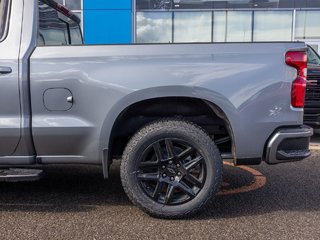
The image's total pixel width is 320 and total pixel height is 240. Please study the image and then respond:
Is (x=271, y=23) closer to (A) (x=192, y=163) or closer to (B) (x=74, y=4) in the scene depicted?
(B) (x=74, y=4)

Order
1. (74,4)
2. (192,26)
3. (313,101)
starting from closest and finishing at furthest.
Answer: (313,101)
(74,4)
(192,26)

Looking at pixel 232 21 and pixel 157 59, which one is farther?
pixel 232 21

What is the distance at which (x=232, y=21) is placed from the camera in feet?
58.5

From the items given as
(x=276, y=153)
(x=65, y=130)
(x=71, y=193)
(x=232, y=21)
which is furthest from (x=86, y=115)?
(x=232, y=21)

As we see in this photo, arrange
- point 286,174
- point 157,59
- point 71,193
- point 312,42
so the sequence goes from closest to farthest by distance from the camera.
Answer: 1. point 157,59
2. point 71,193
3. point 286,174
4. point 312,42

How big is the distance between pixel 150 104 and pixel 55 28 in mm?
1454

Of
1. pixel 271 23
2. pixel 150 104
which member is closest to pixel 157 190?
pixel 150 104

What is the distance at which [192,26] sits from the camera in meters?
17.8

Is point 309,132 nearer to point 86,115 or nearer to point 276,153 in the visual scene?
point 276,153

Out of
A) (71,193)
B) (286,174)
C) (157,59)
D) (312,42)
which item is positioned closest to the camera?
(157,59)

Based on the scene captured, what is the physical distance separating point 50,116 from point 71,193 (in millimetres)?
1144

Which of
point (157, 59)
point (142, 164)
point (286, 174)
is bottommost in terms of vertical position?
Answer: point (286, 174)

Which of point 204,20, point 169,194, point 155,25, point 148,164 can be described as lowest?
point 169,194

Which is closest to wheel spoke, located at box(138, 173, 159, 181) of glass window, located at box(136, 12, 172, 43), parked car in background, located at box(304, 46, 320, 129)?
parked car in background, located at box(304, 46, 320, 129)
